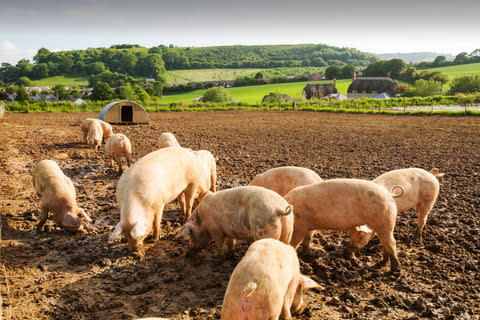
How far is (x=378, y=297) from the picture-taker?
524cm

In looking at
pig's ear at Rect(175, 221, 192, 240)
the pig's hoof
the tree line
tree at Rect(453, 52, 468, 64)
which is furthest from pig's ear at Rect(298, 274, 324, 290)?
tree at Rect(453, 52, 468, 64)

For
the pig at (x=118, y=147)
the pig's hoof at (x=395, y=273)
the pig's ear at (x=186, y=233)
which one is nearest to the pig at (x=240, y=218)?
the pig's ear at (x=186, y=233)

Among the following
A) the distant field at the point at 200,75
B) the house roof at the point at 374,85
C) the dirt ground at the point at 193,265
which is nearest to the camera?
the dirt ground at the point at 193,265

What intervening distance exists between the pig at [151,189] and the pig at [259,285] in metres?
2.54

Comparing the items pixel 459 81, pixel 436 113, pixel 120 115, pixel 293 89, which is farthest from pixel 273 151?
pixel 293 89

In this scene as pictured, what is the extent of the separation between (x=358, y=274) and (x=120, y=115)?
20821 millimetres

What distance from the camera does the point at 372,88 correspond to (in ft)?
225

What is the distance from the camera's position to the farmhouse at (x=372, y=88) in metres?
67.5

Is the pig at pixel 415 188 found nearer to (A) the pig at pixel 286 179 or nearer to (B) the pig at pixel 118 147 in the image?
(A) the pig at pixel 286 179

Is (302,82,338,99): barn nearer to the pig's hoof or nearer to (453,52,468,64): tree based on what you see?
(453,52,468,64): tree

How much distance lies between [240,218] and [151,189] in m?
1.67

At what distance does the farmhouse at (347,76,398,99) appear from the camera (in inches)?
2657

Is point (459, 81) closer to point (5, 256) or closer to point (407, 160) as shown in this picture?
point (407, 160)

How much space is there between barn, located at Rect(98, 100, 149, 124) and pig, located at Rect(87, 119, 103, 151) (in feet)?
24.8
